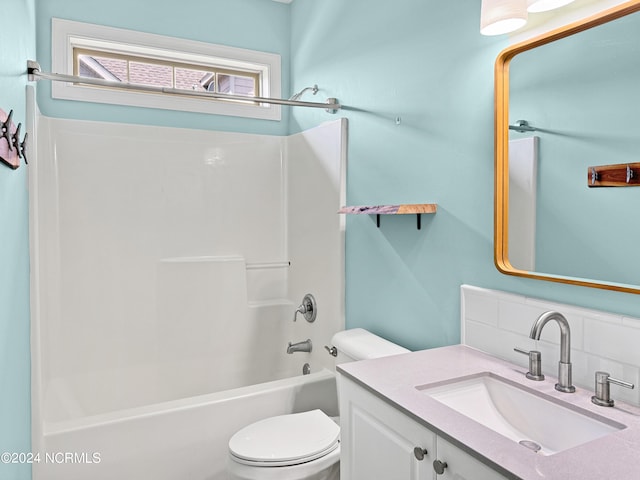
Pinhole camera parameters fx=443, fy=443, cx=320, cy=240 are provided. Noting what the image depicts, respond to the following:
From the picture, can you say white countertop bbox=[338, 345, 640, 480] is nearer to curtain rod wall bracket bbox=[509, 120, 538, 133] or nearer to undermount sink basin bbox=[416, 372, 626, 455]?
undermount sink basin bbox=[416, 372, 626, 455]

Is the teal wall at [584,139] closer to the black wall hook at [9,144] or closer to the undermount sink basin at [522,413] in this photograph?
the undermount sink basin at [522,413]

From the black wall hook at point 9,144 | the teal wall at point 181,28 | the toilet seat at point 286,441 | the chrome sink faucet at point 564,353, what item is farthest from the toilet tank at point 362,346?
the teal wall at point 181,28

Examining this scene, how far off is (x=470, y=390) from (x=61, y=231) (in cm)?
234

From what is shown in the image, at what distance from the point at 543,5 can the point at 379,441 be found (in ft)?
4.43

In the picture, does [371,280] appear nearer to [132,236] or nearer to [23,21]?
[132,236]

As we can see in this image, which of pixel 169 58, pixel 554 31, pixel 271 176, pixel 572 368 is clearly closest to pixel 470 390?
pixel 572 368

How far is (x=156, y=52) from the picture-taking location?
9.34ft

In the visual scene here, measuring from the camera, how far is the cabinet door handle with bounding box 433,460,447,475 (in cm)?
100

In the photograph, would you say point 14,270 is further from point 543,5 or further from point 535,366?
point 543,5

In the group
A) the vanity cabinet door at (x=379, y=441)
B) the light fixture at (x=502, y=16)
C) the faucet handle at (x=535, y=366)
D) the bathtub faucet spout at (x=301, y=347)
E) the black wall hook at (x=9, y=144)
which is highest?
the light fixture at (x=502, y=16)

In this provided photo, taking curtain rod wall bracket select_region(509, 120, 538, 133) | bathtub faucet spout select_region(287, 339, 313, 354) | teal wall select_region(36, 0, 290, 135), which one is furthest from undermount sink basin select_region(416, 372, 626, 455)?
teal wall select_region(36, 0, 290, 135)

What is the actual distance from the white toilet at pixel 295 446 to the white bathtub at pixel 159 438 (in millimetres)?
266

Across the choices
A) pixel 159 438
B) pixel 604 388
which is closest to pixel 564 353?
pixel 604 388

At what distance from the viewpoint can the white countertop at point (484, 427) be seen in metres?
0.84
